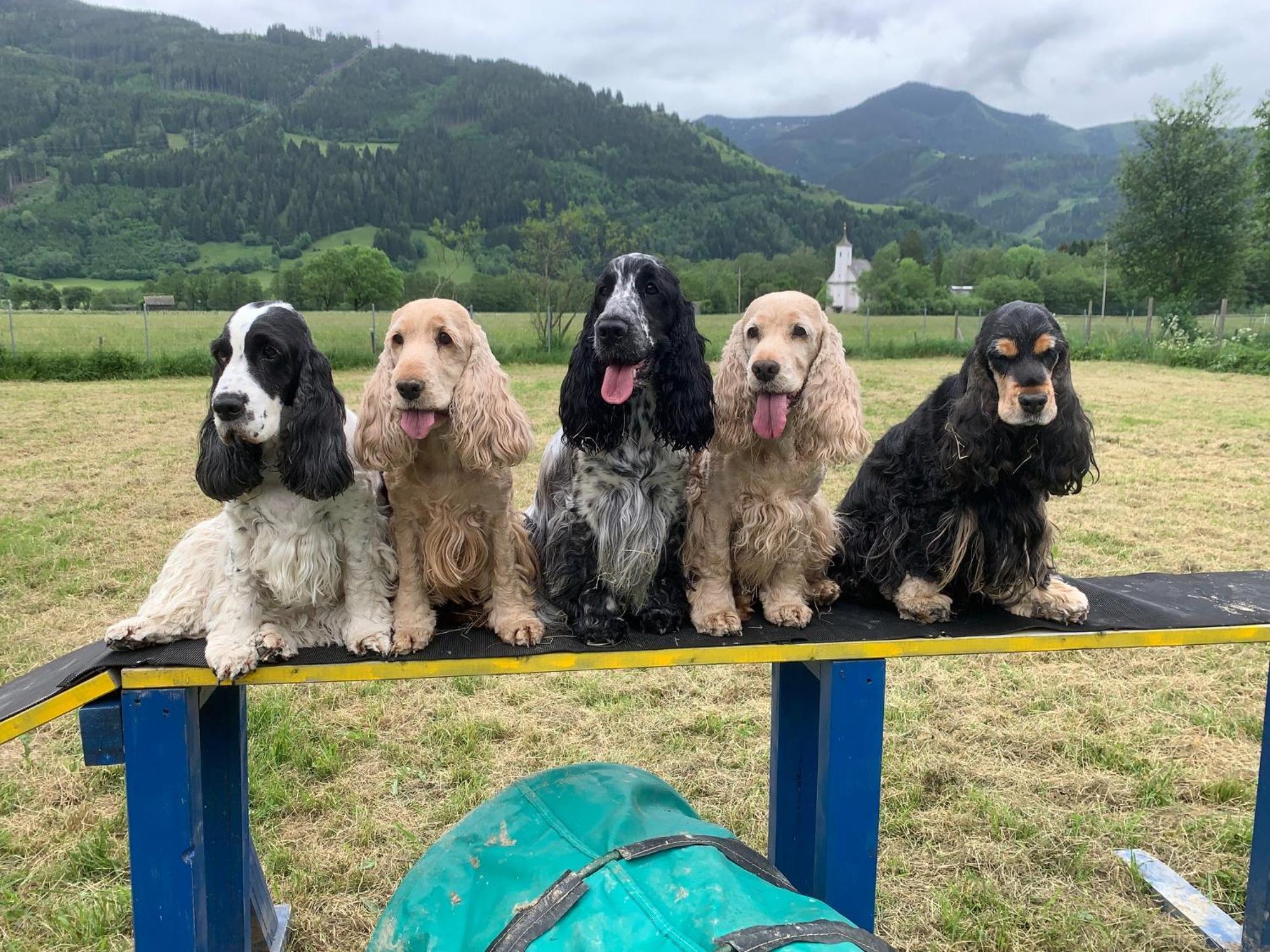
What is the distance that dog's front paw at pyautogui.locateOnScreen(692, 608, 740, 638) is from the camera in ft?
8.96

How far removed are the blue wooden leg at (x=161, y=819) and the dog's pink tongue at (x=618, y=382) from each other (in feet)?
4.87

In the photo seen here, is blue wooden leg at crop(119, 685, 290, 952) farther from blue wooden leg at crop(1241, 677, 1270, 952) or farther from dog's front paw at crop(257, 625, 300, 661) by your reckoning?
blue wooden leg at crop(1241, 677, 1270, 952)

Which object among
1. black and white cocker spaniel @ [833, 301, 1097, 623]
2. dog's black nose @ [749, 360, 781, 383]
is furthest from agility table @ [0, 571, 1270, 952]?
dog's black nose @ [749, 360, 781, 383]

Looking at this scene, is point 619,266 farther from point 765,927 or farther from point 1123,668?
point 1123,668

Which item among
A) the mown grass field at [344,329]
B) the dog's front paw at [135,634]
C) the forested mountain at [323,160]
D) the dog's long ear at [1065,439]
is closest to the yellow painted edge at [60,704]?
the dog's front paw at [135,634]

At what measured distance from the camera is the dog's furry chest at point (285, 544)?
251cm

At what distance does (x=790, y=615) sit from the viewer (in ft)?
9.27

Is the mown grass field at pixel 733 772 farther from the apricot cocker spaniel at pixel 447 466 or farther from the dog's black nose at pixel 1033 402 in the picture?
the dog's black nose at pixel 1033 402

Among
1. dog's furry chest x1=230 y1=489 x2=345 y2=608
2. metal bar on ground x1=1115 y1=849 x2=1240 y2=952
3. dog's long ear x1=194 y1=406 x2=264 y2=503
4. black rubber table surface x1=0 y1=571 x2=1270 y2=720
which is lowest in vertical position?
metal bar on ground x1=1115 y1=849 x2=1240 y2=952

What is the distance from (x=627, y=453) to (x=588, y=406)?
0.73 feet

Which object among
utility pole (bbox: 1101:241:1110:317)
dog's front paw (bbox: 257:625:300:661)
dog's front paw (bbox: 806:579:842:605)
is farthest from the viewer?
utility pole (bbox: 1101:241:1110:317)

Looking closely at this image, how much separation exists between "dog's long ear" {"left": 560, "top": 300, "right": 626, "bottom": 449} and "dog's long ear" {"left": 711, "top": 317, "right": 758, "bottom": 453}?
1.06 ft

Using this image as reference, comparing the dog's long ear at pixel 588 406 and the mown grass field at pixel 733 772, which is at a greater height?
the dog's long ear at pixel 588 406

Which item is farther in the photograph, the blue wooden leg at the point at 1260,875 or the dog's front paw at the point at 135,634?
the blue wooden leg at the point at 1260,875
